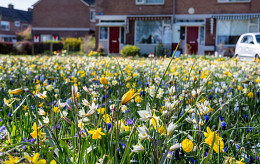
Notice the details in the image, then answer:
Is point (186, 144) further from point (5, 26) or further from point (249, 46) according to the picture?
point (5, 26)

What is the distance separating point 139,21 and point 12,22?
Answer: 113ft

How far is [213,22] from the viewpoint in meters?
21.6

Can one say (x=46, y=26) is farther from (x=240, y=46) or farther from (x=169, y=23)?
(x=240, y=46)

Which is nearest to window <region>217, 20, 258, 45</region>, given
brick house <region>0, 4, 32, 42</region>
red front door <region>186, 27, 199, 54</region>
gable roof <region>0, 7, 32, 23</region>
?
red front door <region>186, 27, 199, 54</region>

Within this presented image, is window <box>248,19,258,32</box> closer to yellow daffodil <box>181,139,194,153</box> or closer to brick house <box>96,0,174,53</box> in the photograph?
brick house <box>96,0,174,53</box>

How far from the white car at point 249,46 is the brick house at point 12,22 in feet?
134

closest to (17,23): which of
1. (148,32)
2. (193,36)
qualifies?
(148,32)

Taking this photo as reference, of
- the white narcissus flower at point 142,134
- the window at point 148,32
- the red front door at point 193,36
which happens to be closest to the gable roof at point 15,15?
the window at point 148,32

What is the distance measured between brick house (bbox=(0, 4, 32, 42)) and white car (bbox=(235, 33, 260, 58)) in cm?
4075

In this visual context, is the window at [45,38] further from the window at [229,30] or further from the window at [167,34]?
the window at [229,30]

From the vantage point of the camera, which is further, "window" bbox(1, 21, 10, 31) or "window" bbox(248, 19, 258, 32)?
"window" bbox(1, 21, 10, 31)

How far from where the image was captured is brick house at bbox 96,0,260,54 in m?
21.5

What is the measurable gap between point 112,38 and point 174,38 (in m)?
5.21

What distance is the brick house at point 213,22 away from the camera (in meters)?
21.2
